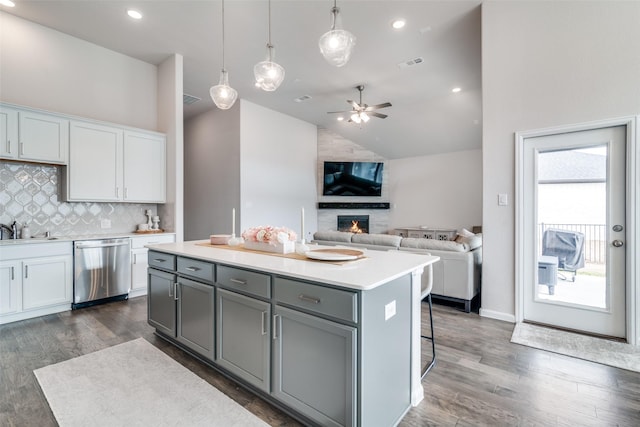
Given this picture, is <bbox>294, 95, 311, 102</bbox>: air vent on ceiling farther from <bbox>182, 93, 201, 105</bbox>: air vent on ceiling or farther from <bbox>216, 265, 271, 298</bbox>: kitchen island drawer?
<bbox>216, 265, 271, 298</bbox>: kitchen island drawer

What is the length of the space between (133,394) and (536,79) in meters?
4.60

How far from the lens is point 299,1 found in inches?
129

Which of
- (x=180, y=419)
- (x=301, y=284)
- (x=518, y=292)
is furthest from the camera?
(x=518, y=292)

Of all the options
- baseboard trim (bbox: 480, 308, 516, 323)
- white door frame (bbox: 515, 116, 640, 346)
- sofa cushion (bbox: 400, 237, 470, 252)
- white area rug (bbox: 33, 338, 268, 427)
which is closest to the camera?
white area rug (bbox: 33, 338, 268, 427)

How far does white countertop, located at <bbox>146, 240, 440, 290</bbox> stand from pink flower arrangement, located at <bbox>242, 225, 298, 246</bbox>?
145 millimetres

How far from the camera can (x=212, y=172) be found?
6.79 metres

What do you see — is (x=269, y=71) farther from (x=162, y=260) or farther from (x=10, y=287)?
(x=10, y=287)

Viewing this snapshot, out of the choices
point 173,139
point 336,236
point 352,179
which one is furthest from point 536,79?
point 352,179

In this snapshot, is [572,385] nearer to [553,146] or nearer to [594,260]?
[594,260]

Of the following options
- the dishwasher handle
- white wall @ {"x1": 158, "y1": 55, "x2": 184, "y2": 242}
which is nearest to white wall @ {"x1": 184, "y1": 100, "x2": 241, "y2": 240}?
white wall @ {"x1": 158, "y1": 55, "x2": 184, "y2": 242}

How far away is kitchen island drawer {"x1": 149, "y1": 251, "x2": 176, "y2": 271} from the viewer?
2.54 m

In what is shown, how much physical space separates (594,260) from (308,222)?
5.70 meters

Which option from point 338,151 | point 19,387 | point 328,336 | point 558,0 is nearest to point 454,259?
point 328,336

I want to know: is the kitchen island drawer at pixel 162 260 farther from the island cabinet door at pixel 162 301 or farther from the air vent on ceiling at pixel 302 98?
the air vent on ceiling at pixel 302 98
